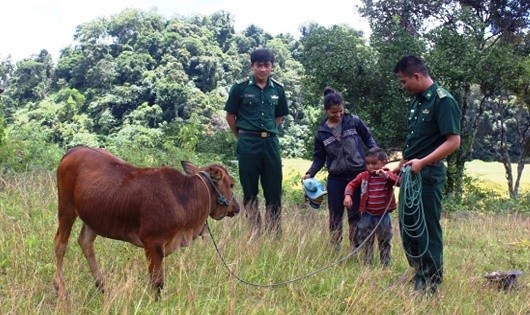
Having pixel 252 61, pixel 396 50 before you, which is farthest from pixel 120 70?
pixel 252 61

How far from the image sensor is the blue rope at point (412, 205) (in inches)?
179

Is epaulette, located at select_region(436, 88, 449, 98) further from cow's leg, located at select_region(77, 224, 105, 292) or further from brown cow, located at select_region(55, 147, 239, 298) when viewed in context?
cow's leg, located at select_region(77, 224, 105, 292)

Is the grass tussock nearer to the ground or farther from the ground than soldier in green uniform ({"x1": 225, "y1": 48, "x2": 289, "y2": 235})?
Result: nearer to the ground

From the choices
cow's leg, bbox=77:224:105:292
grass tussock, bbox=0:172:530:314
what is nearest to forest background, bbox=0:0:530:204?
grass tussock, bbox=0:172:530:314

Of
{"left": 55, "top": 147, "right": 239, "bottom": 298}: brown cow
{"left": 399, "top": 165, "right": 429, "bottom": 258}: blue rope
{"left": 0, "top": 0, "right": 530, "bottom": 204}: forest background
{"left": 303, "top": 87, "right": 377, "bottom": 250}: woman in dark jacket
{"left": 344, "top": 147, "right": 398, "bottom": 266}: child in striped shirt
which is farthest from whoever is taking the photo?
{"left": 0, "top": 0, "right": 530, "bottom": 204}: forest background

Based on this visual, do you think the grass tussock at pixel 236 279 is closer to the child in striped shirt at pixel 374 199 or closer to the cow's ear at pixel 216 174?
the child in striped shirt at pixel 374 199

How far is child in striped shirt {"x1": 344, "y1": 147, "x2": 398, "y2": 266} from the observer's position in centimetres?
517

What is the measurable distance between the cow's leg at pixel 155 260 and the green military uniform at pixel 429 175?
6.65 ft

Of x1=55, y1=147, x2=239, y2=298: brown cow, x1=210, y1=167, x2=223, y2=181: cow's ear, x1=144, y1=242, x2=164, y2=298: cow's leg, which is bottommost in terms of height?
x1=144, y1=242, x2=164, y2=298: cow's leg

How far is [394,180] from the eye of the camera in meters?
5.06

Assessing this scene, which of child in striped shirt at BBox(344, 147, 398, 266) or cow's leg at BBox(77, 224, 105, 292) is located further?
child in striped shirt at BBox(344, 147, 398, 266)

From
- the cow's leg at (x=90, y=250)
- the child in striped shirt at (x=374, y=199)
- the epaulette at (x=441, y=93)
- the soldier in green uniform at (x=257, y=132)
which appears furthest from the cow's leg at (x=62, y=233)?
the epaulette at (x=441, y=93)

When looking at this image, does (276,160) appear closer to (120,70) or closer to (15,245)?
(15,245)

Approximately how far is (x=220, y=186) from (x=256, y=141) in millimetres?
1644
